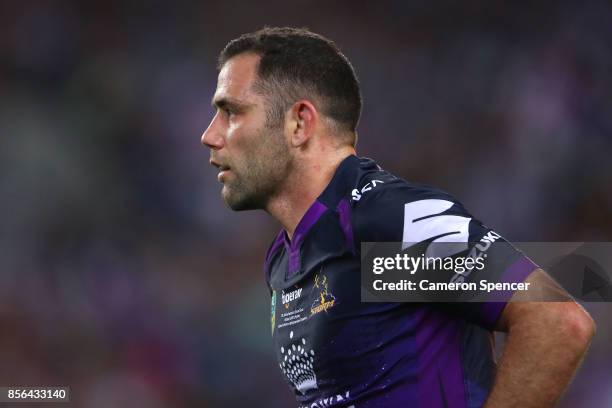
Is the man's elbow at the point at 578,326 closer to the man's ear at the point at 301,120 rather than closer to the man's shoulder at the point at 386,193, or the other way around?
the man's shoulder at the point at 386,193

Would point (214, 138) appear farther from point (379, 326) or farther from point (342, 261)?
point (379, 326)

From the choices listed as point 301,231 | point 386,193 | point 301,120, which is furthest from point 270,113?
point 386,193

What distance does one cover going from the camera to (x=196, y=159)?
288 inches

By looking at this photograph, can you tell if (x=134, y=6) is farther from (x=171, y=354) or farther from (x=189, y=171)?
(x=171, y=354)

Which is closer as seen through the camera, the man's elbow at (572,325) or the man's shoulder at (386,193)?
the man's elbow at (572,325)

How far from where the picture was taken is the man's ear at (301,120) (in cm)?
275

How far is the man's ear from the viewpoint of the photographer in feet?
9.02

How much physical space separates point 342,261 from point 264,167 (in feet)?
1.69

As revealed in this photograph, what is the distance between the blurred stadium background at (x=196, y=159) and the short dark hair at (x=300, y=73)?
4071mm

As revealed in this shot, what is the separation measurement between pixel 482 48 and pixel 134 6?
315cm

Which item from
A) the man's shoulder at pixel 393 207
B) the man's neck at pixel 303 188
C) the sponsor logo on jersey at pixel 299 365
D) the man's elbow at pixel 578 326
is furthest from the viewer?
the man's neck at pixel 303 188

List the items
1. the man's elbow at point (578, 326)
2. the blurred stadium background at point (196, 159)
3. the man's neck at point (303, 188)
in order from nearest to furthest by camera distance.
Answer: the man's elbow at point (578, 326) < the man's neck at point (303, 188) < the blurred stadium background at point (196, 159)

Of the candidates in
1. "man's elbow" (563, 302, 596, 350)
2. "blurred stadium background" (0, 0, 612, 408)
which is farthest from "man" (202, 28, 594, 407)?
"blurred stadium background" (0, 0, 612, 408)

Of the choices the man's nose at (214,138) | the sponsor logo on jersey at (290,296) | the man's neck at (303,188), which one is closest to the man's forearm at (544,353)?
the sponsor logo on jersey at (290,296)
